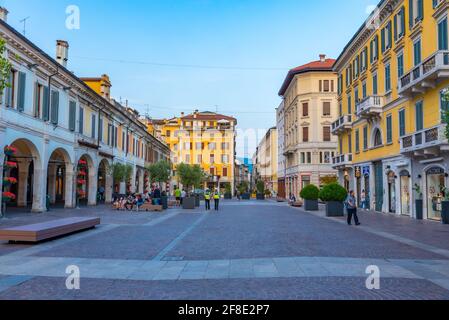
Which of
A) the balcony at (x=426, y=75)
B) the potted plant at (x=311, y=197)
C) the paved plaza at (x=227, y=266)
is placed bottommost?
the paved plaza at (x=227, y=266)

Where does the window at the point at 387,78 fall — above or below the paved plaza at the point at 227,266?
above

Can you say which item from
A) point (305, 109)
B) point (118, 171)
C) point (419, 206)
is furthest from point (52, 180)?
point (305, 109)

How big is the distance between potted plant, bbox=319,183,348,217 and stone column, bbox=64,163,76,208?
16876 millimetres

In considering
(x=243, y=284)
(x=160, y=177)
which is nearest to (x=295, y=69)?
(x=160, y=177)

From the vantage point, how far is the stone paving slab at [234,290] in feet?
20.1

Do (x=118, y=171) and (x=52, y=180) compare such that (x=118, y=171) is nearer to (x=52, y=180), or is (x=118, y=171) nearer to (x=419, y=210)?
(x=52, y=180)

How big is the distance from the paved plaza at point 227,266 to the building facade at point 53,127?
9137mm

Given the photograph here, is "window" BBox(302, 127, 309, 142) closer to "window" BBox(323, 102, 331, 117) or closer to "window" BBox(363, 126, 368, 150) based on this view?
"window" BBox(323, 102, 331, 117)

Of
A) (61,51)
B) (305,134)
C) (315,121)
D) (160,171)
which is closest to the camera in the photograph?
(61,51)

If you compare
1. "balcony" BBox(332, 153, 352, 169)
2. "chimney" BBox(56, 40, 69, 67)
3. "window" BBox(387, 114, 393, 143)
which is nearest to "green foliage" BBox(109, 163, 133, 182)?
"chimney" BBox(56, 40, 69, 67)

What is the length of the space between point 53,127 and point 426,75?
70.4 ft

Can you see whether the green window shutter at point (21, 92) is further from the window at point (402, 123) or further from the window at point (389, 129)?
the window at point (389, 129)

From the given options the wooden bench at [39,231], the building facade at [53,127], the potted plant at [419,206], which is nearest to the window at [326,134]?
the building facade at [53,127]

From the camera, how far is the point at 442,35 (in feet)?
66.3
